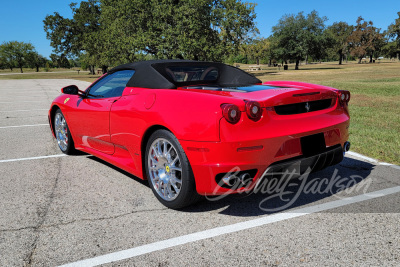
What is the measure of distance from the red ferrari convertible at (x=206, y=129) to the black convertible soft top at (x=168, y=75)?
1cm

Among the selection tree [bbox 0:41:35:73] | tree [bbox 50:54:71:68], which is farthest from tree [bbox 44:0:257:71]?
tree [bbox 0:41:35:73]

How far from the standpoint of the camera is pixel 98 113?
4.07m

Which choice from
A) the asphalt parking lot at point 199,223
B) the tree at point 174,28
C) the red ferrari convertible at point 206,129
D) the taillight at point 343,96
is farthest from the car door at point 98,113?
the tree at point 174,28

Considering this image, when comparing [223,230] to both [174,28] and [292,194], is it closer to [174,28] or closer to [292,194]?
[292,194]

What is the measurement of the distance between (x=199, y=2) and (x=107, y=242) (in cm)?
3126

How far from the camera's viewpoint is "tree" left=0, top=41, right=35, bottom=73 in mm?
88438

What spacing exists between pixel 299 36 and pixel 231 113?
5736cm

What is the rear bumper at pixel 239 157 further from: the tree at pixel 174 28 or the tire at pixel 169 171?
the tree at pixel 174 28

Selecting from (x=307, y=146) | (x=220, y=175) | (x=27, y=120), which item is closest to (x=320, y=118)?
(x=307, y=146)

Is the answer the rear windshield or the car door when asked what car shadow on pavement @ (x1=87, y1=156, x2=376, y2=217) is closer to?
the car door

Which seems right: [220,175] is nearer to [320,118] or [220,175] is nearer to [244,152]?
[244,152]

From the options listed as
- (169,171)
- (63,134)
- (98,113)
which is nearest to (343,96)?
(169,171)

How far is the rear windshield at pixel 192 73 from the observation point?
12.1 ft

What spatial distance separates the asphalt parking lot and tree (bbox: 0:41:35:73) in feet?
326
